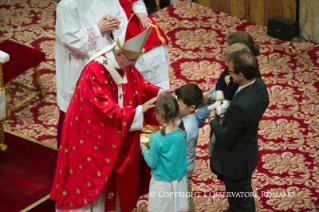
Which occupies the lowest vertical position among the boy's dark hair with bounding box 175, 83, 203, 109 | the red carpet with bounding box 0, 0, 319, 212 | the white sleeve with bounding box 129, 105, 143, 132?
the red carpet with bounding box 0, 0, 319, 212

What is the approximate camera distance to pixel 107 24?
15.2 feet

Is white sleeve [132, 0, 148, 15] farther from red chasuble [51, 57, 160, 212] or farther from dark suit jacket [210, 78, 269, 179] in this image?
dark suit jacket [210, 78, 269, 179]

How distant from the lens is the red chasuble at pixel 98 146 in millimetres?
3807

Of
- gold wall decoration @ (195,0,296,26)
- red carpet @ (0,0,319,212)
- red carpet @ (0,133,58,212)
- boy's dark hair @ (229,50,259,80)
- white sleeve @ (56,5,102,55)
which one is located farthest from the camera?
gold wall decoration @ (195,0,296,26)

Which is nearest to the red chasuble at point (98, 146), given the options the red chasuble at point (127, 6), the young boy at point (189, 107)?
the young boy at point (189, 107)

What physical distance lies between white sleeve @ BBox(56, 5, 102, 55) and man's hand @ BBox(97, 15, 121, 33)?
0.04m

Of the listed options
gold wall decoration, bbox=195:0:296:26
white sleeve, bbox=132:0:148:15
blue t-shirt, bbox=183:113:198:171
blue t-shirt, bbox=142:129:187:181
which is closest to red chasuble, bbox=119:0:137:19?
white sleeve, bbox=132:0:148:15

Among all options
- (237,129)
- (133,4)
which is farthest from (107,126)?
(133,4)

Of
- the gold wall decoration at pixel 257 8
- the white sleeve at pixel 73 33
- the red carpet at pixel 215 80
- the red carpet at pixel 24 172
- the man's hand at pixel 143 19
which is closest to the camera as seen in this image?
the red carpet at pixel 24 172

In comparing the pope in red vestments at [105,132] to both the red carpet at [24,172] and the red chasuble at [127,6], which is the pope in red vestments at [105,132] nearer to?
the red carpet at [24,172]

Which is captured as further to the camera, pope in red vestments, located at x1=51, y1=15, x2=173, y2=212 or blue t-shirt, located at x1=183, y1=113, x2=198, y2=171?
blue t-shirt, located at x1=183, y1=113, x2=198, y2=171

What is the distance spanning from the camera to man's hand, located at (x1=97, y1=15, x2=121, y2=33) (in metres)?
4.65

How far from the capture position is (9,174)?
15.4 ft

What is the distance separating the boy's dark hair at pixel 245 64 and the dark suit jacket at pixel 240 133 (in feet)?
0.30
